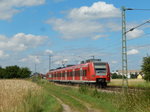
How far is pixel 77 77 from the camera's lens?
43875 mm

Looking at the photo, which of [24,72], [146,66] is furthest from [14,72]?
[146,66]

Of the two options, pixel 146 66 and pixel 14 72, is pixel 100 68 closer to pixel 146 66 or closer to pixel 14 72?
pixel 146 66

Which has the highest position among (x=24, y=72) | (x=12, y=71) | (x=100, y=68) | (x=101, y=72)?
(x=12, y=71)

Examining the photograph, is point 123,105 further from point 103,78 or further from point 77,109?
point 103,78

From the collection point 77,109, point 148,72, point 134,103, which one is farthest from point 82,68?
point 134,103

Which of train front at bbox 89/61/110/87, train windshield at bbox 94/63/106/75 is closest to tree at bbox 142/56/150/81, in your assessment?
train front at bbox 89/61/110/87

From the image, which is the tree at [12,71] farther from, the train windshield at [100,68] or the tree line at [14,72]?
the train windshield at [100,68]

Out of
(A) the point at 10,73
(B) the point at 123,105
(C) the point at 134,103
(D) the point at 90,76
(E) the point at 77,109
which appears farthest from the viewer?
(A) the point at 10,73

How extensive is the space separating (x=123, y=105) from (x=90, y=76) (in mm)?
22076

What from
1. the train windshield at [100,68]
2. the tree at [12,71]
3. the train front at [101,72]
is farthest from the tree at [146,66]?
the tree at [12,71]

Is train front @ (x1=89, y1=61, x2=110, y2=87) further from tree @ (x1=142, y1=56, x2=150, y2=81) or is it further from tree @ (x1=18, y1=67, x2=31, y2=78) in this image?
tree @ (x1=18, y1=67, x2=31, y2=78)

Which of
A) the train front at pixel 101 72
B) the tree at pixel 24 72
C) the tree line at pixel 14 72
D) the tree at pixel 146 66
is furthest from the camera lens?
the tree at pixel 24 72

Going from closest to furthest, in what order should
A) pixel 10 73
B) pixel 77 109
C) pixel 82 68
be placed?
pixel 77 109 < pixel 82 68 < pixel 10 73

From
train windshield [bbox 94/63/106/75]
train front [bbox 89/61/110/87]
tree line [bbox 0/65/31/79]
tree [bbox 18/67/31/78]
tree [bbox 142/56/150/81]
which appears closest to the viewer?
train front [bbox 89/61/110/87]
